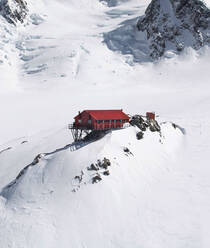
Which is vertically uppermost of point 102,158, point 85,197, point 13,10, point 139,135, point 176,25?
point 13,10

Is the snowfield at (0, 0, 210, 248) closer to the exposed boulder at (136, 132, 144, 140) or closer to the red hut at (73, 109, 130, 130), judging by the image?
the exposed boulder at (136, 132, 144, 140)

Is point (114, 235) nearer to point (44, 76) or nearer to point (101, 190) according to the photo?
point (101, 190)

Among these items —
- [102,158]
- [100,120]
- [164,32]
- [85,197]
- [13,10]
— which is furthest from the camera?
[13,10]

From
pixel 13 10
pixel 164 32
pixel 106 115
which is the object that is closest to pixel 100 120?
pixel 106 115

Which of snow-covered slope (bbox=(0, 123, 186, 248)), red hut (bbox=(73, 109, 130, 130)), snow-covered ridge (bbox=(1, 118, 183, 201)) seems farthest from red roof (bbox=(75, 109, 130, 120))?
snow-covered slope (bbox=(0, 123, 186, 248))

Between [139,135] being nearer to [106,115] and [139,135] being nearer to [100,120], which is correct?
[106,115]

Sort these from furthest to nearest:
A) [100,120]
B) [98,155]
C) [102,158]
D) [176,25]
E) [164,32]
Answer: [164,32] → [176,25] → [100,120] → [98,155] → [102,158]

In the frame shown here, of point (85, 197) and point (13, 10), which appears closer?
point (85, 197)

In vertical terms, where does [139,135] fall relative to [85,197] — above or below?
above
